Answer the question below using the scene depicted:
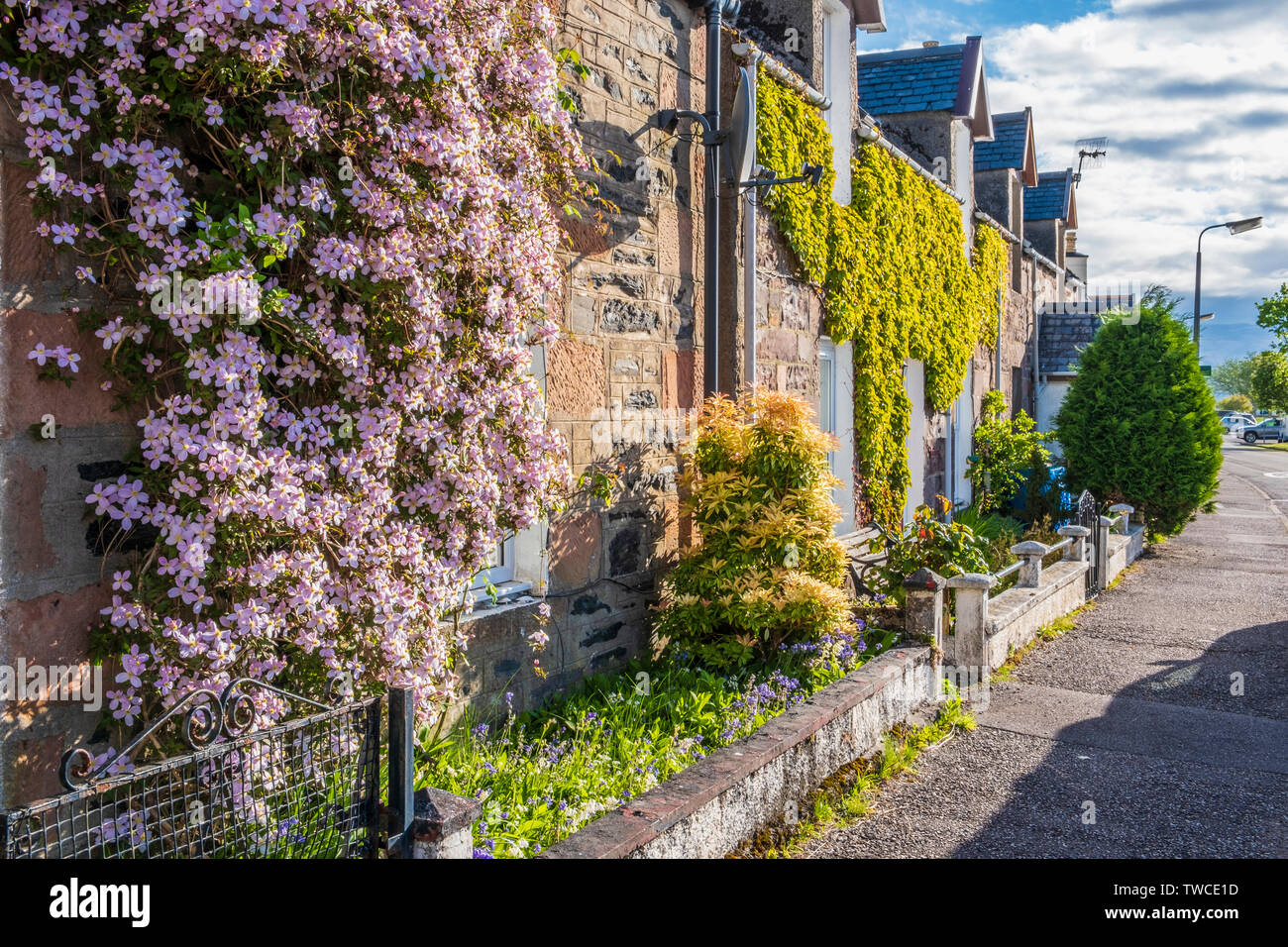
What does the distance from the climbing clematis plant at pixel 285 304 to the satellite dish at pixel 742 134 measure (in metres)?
2.60

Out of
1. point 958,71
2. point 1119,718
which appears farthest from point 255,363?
point 958,71

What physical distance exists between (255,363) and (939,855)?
366 cm

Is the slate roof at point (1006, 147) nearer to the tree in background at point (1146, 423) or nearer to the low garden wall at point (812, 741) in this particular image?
the tree in background at point (1146, 423)

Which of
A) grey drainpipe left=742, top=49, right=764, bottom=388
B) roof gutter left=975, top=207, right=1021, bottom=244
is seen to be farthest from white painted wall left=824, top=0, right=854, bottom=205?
roof gutter left=975, top=207, right=1021, bottom=244

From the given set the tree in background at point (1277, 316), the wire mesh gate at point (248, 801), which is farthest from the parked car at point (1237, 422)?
the wire mesh gate at point (248, 801)

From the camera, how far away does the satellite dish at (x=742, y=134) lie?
21.2ft

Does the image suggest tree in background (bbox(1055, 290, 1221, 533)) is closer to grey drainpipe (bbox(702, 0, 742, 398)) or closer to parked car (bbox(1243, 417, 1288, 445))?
grey drainpipe (bbox(702, 0, 742, 398))

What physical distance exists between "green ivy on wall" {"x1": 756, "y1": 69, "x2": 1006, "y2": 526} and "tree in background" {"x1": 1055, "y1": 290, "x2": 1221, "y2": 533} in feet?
8.18

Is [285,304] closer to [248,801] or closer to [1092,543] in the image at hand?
[248,801]

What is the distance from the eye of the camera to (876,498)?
9.87 m

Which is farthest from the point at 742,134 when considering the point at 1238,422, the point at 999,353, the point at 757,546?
the point at 1238,422

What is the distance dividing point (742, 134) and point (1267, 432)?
5876 cm

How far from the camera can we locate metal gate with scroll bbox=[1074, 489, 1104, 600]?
449 inches
